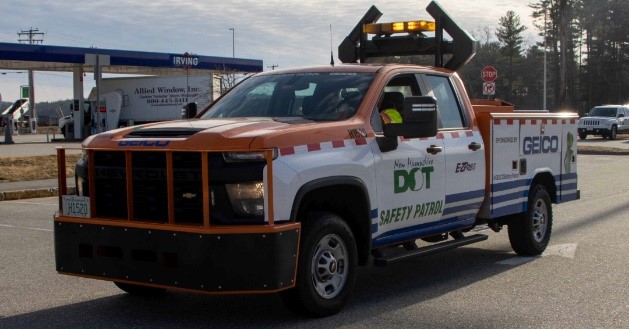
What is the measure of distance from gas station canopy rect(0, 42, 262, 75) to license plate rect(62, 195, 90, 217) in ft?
106

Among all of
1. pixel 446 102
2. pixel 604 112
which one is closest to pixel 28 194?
pixel 446 102

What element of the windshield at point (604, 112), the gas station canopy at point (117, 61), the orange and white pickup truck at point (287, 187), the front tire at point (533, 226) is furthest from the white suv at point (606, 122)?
the orange and white pickup truck at point (287, 187)

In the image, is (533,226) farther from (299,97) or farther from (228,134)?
(228,134)

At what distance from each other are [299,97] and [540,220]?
11.8 ft

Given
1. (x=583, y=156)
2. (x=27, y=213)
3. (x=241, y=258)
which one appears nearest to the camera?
(x=241, y=258)

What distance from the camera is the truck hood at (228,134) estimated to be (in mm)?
6082

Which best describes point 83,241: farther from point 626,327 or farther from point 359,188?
point 626,327

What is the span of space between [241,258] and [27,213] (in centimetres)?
929

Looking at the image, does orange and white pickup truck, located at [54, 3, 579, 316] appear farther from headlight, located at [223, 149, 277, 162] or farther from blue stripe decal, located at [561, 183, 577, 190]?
blue stripe decal, located at [561, 183, 577, 190]

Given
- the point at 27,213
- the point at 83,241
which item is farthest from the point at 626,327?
the point at 27,213

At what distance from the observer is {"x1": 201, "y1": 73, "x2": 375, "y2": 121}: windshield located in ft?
24.3

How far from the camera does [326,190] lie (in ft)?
22.0

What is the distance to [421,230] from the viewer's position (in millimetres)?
7875

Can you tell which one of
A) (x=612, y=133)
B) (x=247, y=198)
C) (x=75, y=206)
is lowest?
(x=612, y=133)
